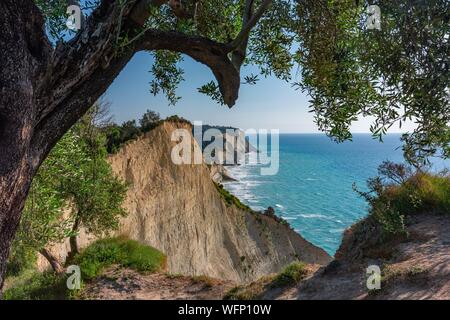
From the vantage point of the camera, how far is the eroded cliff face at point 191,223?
22.3m

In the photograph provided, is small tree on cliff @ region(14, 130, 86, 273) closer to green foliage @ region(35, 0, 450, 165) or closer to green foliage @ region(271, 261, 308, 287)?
green foliage @ region(35, 0, 450, 165)

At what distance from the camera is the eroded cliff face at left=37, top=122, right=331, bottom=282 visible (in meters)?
22.3

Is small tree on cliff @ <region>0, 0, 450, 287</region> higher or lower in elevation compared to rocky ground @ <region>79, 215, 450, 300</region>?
higher

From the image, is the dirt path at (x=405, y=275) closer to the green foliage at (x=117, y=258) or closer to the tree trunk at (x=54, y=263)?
the green foliage at (x=117, y=258)

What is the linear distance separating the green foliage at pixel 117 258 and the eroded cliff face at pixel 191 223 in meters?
6.18

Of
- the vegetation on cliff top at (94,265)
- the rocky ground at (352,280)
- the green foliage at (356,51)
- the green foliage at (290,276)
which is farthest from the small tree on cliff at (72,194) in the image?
the green foliage at (290,276)

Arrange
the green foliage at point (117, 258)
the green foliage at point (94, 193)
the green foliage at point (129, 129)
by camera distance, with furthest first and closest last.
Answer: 1. the green foliage at point (129, 129)
2. the green foliage at point (94, 193)
3. the green foliage at point (117, 258)

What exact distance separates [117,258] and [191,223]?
13.5 meters

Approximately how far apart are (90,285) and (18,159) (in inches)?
346

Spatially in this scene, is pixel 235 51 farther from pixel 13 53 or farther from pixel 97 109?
pixel 97 109

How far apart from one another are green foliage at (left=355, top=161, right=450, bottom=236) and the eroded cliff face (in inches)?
546

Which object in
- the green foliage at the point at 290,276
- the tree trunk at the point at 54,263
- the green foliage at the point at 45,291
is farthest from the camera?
the tree trunk at the point at 54,263

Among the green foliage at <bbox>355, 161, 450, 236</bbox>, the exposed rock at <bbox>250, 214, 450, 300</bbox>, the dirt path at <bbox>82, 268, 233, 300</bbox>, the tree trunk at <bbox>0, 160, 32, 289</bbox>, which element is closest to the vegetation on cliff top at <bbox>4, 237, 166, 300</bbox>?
the dirt path at <bbox>82, 268, 233, 300</bbox>
